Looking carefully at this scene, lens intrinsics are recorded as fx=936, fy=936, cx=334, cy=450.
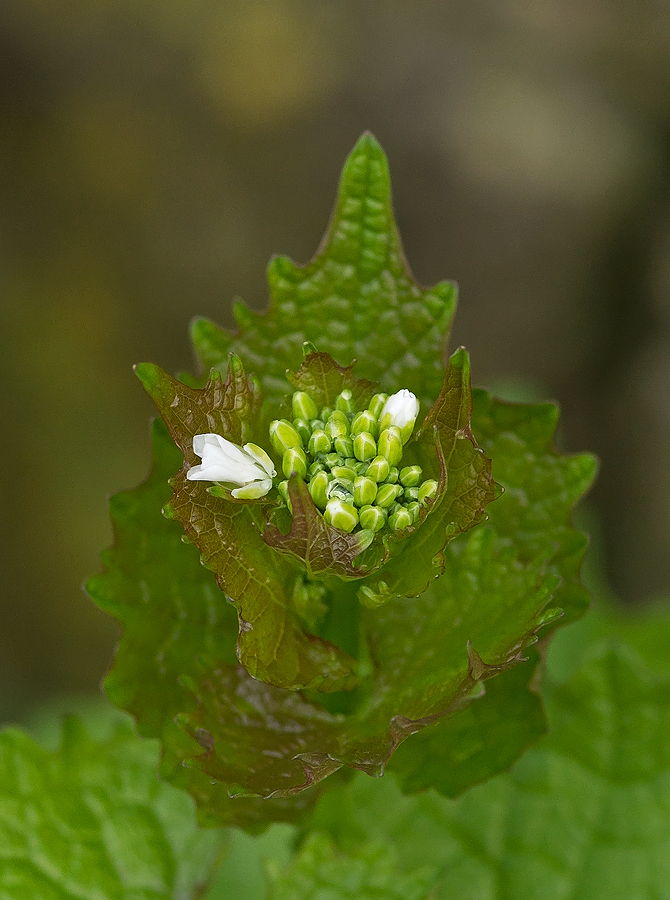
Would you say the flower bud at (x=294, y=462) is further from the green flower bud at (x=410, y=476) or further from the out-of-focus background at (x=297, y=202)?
the out-of-focus background at (x=297, y=202)

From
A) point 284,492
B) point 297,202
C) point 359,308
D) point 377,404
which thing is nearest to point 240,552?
point 284,492

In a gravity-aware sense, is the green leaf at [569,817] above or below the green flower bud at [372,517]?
below

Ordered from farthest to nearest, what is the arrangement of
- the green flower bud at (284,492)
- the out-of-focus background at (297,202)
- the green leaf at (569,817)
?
the out-of-focus background at (297,202), the green leaf at (569,817), the green flower bud at (284,492)

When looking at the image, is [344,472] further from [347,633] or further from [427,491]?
[347,633]

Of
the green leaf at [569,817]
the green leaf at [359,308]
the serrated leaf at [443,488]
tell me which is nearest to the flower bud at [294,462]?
the serrated leaf at [443,488]

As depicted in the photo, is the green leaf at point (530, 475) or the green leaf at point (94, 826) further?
the green leaf at point (94, 826)

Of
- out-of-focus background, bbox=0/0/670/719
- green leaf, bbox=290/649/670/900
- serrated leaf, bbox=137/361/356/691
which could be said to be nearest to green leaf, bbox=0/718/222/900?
green leaf, bbox=290/649/670/900
